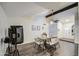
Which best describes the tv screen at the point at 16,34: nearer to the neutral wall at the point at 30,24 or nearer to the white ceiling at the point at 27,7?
the neutral wall at the point at 30,24

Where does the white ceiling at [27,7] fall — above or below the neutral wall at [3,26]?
above

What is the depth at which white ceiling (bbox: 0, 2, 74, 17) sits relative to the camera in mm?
1563

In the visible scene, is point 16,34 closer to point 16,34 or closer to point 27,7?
point 16,34

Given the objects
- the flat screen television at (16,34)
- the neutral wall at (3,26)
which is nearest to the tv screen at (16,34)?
the flat screen television at (16,34)

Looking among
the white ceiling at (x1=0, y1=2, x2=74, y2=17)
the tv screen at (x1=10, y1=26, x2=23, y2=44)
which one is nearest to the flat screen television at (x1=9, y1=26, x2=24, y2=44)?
the tv screen at (x1=10, y1=26, x2=23, y2=44)

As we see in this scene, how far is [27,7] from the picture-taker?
158 centimetres

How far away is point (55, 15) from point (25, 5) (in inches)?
19.2

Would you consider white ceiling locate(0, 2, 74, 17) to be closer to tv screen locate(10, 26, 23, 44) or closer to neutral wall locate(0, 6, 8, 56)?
neutral wall locate(0, 6, 8, 56)

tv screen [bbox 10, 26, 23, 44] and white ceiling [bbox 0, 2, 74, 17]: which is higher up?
white ceiling [bbox 0, 2, 74, 17]

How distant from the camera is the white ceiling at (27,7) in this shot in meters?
1.56

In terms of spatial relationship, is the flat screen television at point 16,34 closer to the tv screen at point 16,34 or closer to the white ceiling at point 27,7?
the tv screen at point 16,34

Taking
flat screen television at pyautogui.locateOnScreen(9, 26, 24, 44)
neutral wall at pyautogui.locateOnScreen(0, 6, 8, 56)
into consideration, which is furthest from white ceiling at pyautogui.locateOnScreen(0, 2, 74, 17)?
flat screen television at pyautogui.locateOnScreen(9, 26, 24, 44)

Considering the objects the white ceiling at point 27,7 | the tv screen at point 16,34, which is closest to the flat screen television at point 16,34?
the tv screen at point 16,34

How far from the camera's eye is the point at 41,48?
1601 mm
